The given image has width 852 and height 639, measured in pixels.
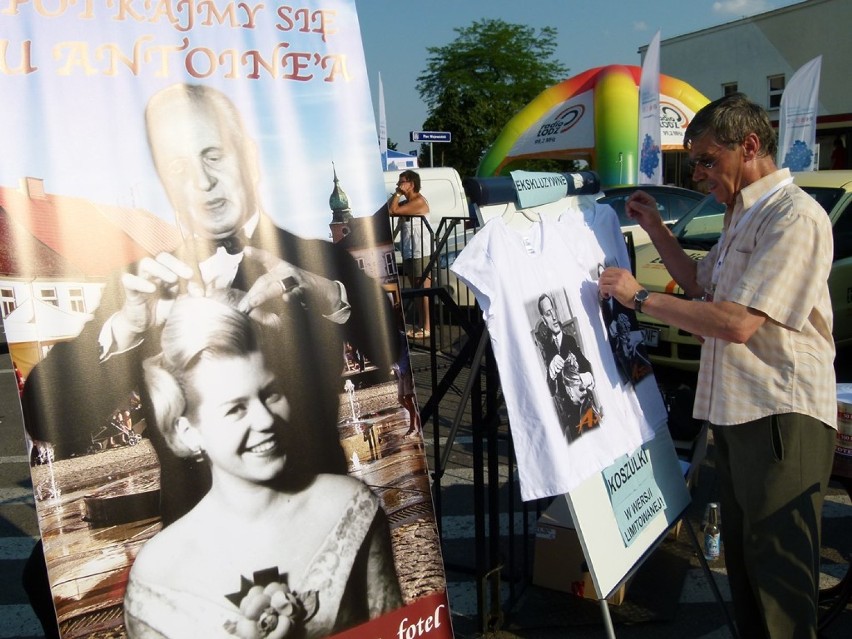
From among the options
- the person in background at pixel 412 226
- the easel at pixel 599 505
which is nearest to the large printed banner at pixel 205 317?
the easel at pixel 599 505

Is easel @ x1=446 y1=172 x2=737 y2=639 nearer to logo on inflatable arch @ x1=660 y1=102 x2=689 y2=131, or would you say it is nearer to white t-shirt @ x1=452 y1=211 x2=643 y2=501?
white t-shirt @ x1=452 y1=211 x2=643 y2=501

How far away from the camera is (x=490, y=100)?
1660 inches

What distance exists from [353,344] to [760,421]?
1337 millimetres

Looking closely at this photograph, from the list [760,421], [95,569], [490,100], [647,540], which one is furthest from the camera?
[490,100]

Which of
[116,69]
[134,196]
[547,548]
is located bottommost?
[547,548]

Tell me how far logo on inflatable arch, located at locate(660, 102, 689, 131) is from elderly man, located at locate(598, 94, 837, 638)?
17.6m

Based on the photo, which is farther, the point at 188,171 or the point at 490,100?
the point at 490,100

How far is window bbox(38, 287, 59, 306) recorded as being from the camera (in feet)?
5.74

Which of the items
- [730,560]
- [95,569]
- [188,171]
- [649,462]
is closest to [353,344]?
[188,171]

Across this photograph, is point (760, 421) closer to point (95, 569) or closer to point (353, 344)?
point (353, 344)

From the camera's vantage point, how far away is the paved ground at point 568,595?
335 centimetres

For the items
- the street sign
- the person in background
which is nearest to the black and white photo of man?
the person in background

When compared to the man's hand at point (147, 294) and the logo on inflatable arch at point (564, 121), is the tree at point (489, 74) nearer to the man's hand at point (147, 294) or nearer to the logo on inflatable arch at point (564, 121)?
the logo on inflatable arch at point (564, 121)

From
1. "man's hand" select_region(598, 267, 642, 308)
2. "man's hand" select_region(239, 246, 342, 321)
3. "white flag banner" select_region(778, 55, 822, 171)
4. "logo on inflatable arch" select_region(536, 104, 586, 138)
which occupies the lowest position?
"man's hand" select_region(598, 267, 642, 308)
